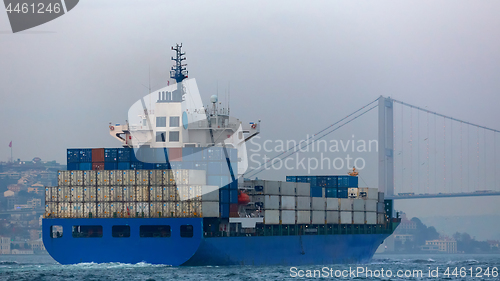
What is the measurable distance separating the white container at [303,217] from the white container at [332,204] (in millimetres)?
3673

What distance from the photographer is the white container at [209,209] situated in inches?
2085

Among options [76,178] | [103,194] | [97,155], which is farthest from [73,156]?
[103,194]

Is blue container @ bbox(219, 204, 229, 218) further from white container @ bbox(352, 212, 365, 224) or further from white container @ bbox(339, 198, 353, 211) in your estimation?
white container @ bbox(352, 212, 365, 224)

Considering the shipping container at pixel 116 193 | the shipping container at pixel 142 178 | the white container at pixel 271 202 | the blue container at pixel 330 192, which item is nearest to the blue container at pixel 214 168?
the shipping container at pixel 142 178

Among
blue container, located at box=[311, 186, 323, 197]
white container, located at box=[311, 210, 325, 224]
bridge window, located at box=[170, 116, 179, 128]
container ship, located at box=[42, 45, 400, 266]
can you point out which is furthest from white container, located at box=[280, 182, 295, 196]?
bridge window, located at box=[170, 116, 179, 128]

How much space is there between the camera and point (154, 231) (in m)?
53.5

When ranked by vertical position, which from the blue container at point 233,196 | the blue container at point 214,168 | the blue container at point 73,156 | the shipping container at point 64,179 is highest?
the blue container at point 73,156

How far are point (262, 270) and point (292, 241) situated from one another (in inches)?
277

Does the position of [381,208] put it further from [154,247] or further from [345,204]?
[154,247]

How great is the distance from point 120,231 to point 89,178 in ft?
14.9

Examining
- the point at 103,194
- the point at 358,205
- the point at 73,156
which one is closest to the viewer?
the point at 103,194

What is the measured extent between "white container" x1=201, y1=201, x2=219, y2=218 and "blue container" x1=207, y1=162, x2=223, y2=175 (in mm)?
2649

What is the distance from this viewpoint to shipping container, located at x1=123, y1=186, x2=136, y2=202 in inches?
2094

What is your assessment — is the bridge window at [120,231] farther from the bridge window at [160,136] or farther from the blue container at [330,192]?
the blue container at [330,192]
